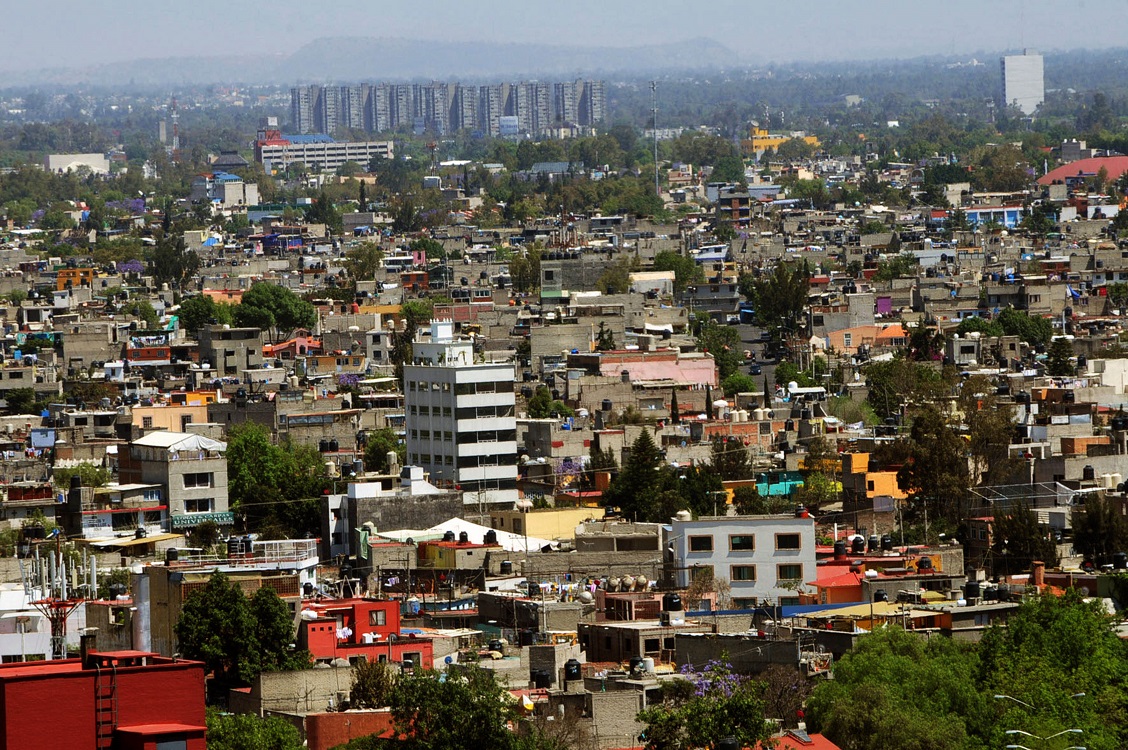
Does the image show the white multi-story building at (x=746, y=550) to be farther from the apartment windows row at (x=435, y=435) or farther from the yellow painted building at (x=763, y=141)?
the yellow painted building at (x=763, y=141)

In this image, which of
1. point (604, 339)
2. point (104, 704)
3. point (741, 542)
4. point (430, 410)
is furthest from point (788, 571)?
point (604, 339)

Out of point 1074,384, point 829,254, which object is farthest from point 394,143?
point 1074,384

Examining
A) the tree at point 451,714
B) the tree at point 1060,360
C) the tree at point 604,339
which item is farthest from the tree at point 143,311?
the tree at point 451,714

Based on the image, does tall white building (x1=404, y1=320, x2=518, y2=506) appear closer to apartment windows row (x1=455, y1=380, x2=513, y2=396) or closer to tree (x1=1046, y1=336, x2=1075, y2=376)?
apartment windows row (x1=455, y1=380, x2=513, y2=396)

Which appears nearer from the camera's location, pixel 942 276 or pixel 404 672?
pixel 404 672

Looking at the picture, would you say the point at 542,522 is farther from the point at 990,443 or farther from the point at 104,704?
the point at 104,704

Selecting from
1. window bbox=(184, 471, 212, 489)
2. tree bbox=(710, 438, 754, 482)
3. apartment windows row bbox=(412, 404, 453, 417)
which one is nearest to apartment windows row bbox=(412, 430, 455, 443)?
apartment windows row bbox=(412, 404, 453, 417)

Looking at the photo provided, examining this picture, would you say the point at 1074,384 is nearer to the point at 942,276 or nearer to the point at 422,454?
the point at 422,454
